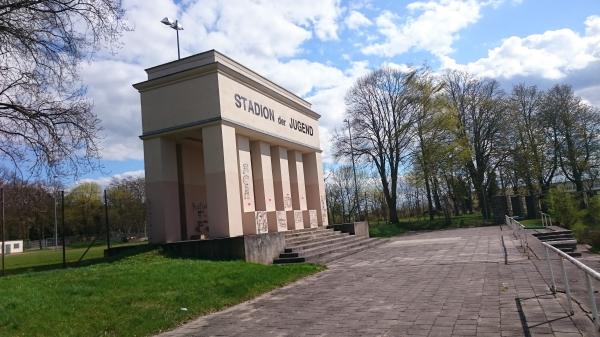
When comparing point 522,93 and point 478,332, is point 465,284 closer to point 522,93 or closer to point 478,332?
point 478,332

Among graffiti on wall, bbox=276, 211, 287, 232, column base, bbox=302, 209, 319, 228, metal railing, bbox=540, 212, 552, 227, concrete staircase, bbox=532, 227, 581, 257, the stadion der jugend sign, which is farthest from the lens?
metal railing, bbox=540, 212, 552, 227

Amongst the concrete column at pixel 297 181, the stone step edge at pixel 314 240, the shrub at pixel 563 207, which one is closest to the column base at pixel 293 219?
the concrete column at pixel 297 181

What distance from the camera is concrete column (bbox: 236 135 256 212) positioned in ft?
60.2

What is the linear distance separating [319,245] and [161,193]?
664cm

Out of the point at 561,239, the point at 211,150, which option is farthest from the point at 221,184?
the point at 561,239

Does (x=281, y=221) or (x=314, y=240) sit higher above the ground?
(x=281, y=221)

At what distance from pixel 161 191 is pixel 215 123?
342 cm

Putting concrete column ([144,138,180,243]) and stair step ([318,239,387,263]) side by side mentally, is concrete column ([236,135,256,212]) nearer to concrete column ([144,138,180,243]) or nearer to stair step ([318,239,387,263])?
concrete column ([144,138,180,243])

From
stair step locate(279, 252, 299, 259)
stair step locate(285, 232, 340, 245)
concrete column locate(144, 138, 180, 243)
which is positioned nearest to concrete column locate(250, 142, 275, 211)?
stair step locate(285, 232, 340, 245)

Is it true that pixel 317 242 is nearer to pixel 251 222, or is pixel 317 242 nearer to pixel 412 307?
pixel 251 222

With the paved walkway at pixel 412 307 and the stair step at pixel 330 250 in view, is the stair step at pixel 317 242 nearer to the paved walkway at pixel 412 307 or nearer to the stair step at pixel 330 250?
the stair step at pixel 330 250

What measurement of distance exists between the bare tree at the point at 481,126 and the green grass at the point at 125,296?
33.6 m

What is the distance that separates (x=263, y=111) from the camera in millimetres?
20891

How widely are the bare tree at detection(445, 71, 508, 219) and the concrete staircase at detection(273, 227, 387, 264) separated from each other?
2207 cm
